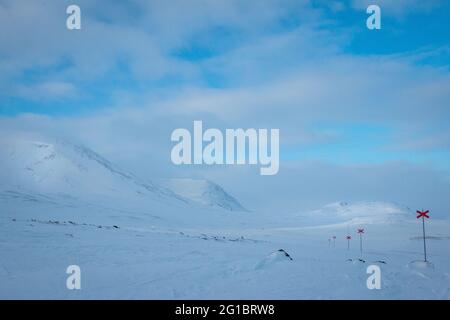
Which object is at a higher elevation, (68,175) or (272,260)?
(68,175)

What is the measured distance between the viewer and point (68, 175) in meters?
161

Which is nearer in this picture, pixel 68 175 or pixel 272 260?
pixel 272 260

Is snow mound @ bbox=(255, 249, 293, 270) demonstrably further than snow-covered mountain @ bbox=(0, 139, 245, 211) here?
No

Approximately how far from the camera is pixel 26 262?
1733cm

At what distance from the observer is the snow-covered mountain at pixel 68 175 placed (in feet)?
467

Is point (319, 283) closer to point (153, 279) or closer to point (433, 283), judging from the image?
point (433, 283)

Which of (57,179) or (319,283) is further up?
(57,179)

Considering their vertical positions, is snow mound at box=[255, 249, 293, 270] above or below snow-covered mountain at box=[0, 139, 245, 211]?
below

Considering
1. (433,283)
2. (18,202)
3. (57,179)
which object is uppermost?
(57,179)

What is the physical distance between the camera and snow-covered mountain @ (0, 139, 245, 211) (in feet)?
467

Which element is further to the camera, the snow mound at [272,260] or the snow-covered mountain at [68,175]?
the snow-covered mountain at [68,175]
